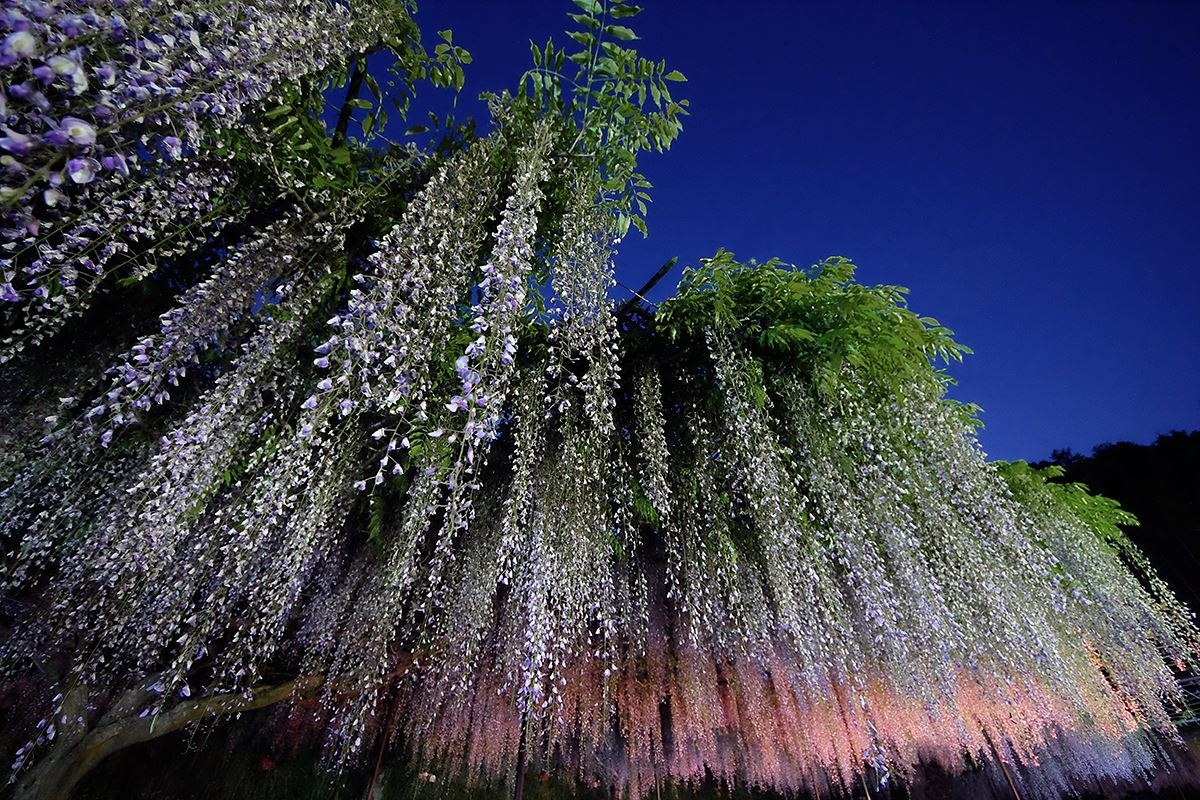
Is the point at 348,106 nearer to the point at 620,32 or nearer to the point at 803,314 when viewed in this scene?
the point at 620,32

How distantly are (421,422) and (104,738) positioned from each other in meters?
3.99

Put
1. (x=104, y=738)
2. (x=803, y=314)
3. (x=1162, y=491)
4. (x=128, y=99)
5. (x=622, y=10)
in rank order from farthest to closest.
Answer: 1. (x=1162, y=491)
2. (x=104, y=738)
3. (x=803, y=314)
4. (x=622, y=10)
5. (x=128, y=99)

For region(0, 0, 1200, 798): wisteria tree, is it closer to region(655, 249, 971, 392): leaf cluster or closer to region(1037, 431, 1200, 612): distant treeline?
region(655, 249, 971, 392): leaf cluster

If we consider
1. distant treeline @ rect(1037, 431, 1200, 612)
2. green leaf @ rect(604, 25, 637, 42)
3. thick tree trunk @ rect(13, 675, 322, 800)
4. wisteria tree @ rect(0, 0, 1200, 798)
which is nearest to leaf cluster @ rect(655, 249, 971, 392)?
wisteria tree @ rect(0, 0, 1200, 798)

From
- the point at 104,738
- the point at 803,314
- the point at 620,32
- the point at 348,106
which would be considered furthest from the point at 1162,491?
the point at 104,738

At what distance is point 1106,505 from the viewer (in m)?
5.58

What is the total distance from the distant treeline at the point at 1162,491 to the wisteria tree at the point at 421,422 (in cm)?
536

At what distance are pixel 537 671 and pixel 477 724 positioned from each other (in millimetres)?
4369

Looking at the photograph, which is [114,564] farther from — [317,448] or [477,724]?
[477,724]

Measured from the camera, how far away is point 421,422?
2.76 metres

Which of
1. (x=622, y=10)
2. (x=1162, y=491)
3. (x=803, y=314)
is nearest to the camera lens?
(x=622, y=10)

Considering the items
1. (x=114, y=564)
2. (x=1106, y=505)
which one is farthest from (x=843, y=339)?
(x=1106, y=505)

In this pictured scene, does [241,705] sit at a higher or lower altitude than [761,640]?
lower

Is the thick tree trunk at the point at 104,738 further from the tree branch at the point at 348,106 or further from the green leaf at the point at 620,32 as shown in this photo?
the green leaf at the point at 620,32
